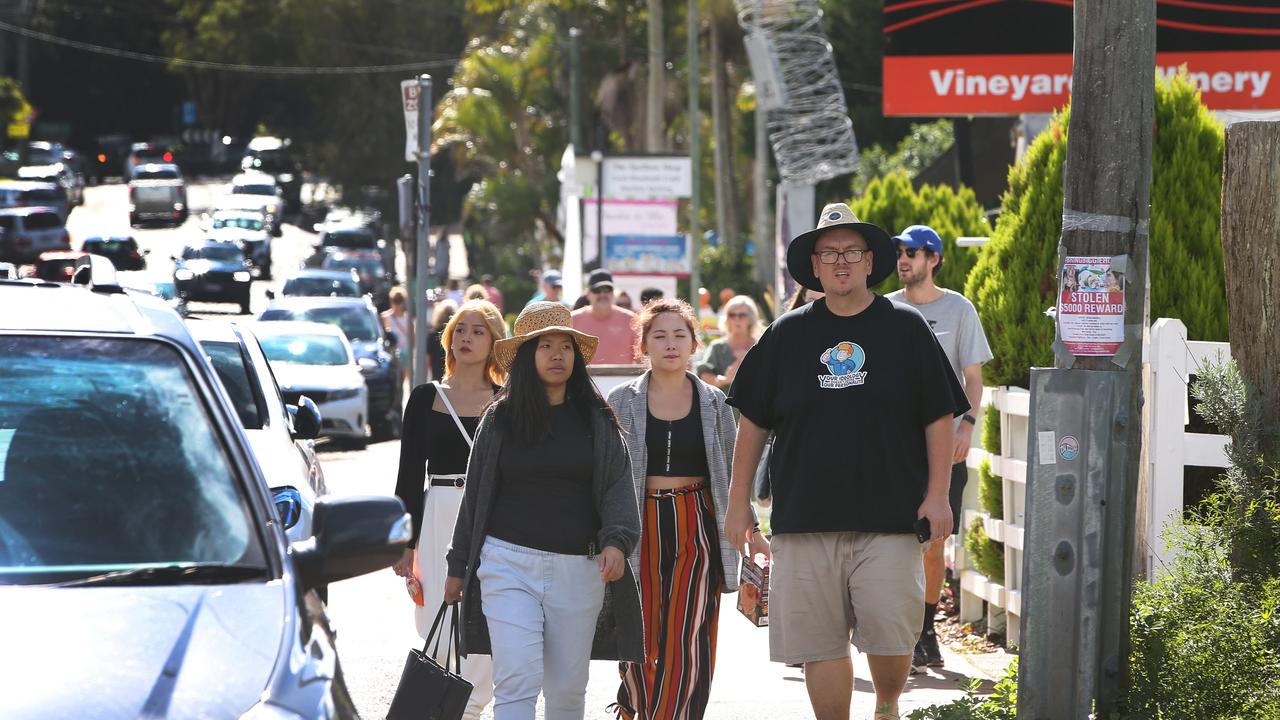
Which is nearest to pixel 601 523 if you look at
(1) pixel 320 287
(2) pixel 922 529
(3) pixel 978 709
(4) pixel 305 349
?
(2) pixel 922 529

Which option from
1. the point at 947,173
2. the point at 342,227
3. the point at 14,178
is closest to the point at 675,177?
the point at 947,173

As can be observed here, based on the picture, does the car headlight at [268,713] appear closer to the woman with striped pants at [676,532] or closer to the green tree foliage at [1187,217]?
the woman with striped pants at [676,532]

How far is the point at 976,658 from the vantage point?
8656 millimetres

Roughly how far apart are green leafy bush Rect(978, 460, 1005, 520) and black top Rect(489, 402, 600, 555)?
345 centimetres

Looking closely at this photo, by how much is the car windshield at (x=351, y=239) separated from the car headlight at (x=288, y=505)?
44141 mm

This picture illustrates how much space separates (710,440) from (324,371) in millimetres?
14055

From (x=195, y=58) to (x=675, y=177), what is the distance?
55.5 m

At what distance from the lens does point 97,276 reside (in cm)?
527

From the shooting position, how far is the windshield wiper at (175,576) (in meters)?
3.95

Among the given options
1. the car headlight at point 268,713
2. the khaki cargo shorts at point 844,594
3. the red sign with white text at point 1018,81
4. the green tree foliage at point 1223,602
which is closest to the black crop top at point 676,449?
the khaki cargo shorts at point 844,594

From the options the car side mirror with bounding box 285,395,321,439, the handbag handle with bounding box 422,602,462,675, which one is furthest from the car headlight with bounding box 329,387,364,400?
the handbag handle with bounding box 422,602,462,675

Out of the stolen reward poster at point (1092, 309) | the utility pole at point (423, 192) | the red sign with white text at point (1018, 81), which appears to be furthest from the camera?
the utility pole at point (423, 192)

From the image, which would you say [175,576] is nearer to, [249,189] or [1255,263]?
[1255,263]

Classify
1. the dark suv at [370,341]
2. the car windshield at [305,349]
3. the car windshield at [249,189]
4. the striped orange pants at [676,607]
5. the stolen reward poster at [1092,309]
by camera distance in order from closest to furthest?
1. the stolen reward poster at [1092,309]
2. the striped orange pants at [676,607]
3. the car windshield at [305,349]
4. the dark suv at [370,341]
5. the car windshield at [249,189]
